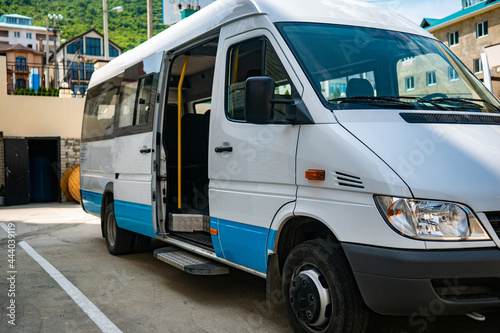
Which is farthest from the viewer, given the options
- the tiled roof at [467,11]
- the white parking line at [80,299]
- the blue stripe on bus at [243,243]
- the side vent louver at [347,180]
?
the tiled roof at [467,11]

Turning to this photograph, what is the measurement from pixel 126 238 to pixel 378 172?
5.40 m

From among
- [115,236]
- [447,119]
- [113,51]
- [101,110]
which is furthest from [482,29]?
[113,51]

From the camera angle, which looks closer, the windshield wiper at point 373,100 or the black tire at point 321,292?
the black tire at point 321,292

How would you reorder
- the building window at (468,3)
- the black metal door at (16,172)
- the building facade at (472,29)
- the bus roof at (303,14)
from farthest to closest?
the building window at (468,3) → the building facade at (472,29) → the black metal door at (16,172) → the bus roof at (303,14)

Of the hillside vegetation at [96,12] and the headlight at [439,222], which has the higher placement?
the hillside vegetation at [96,12]

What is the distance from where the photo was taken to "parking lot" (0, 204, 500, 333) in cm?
475

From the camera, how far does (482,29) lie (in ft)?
133

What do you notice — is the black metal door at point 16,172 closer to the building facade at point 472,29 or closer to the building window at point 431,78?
the building window at point 431,78

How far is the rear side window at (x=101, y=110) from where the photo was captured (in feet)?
27.3

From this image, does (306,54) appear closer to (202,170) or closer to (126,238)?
(202,170)

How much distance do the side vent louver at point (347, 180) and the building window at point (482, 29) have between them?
40.7 m

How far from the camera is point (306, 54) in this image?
171 inches

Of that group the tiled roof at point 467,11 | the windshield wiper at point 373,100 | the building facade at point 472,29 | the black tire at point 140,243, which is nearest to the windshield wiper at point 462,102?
the windshield wiper at point 373,100

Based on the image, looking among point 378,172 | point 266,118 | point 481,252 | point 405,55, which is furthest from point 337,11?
point 481,252
